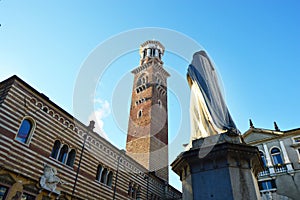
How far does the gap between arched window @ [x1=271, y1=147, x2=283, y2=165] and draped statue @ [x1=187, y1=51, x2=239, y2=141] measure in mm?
14692

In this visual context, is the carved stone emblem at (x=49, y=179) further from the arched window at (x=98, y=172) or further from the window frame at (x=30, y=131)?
the arched window at (x=98, y=172)

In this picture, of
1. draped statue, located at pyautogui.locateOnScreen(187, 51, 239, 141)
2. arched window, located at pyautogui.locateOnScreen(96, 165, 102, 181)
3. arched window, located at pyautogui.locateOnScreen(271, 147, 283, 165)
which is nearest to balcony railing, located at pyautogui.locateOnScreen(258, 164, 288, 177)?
arched window, located at pyautogui.locateOnScreen(271, 147, 283, 165)

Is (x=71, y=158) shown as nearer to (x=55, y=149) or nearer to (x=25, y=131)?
(x=55, y=149)

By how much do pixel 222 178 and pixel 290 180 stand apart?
15.6 metres

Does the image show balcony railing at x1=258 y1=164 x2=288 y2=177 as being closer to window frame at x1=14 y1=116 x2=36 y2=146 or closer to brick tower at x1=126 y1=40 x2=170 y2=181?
brick tower at x1=126 y1=40 x2=170 y2=181

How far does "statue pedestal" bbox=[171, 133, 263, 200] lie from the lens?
4.35 m

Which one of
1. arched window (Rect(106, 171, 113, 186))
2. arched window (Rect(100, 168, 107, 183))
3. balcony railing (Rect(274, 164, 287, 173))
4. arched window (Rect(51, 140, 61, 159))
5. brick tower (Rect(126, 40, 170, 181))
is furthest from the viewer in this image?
brick tower (Rect(126, 40, 170, 181))

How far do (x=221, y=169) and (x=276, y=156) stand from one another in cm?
1661

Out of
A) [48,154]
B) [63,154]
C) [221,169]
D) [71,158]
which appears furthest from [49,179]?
[221,169]

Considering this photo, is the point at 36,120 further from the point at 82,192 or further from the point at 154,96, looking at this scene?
the point at 154,96

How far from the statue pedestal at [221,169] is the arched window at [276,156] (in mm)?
15372

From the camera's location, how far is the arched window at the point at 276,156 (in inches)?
710

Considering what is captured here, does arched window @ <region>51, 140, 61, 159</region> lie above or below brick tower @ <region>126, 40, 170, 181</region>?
below

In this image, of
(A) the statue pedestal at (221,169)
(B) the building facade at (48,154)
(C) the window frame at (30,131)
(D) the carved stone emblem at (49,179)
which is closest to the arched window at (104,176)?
(B) the building facade at (48,154)
